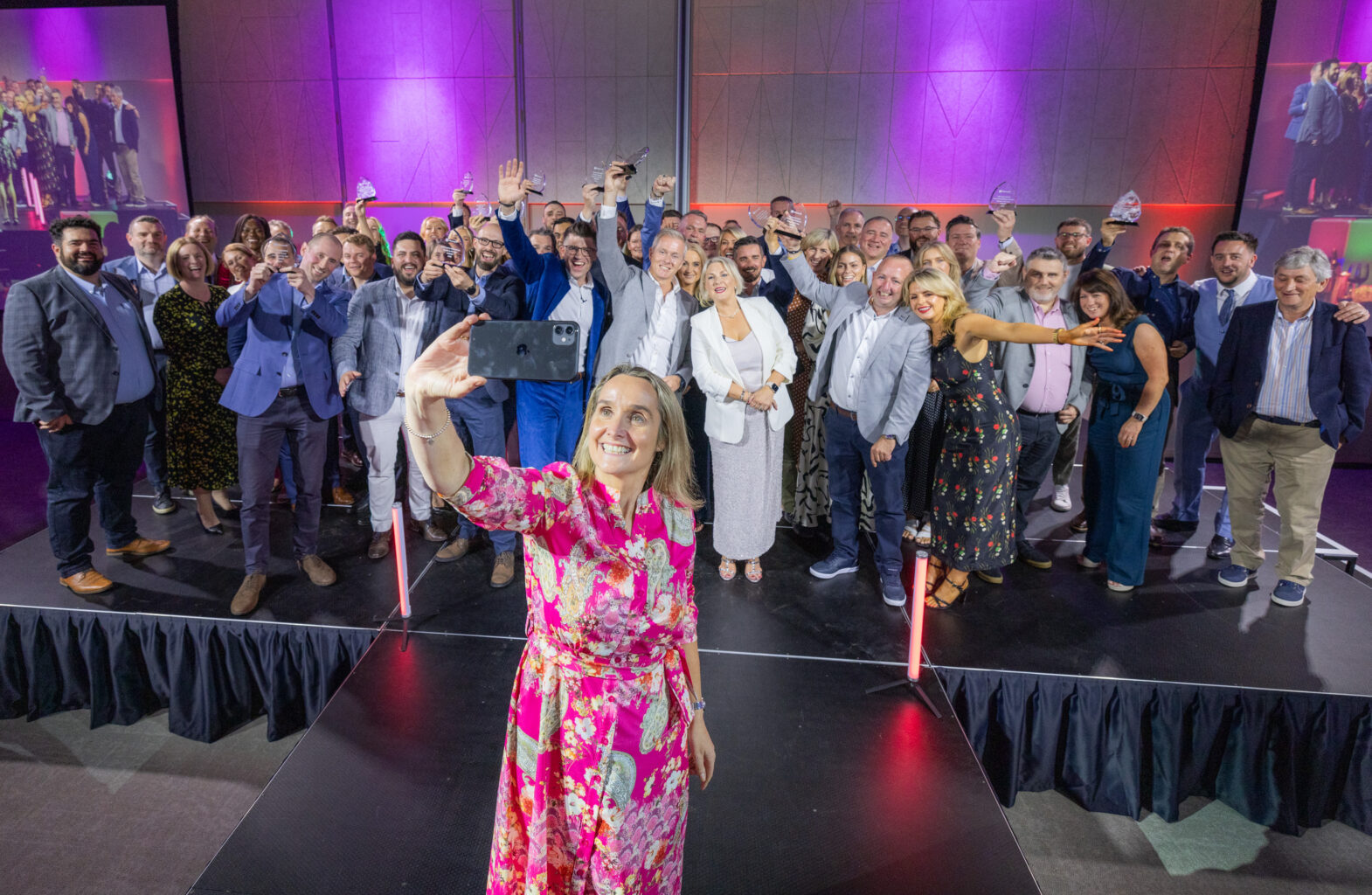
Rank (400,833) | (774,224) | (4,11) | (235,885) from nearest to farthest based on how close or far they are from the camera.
A: 1. (235,885)
2. (400,833)
3. (774,224)
4. (4,11)

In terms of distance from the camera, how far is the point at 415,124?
24.7 ft

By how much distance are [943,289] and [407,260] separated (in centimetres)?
219

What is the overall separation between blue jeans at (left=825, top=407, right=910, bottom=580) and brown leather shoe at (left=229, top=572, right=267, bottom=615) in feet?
7.85

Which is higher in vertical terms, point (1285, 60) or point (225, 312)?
point (1285, 60)

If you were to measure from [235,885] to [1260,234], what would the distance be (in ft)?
25.9

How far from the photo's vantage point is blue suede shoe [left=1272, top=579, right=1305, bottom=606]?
324cm

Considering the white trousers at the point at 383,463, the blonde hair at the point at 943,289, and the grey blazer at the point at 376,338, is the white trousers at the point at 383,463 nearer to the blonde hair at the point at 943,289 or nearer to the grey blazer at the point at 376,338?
the grey blazer at the point at 376,338

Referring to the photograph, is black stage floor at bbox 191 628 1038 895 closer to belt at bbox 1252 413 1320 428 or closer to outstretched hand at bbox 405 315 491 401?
outstretched hand at bbox 405 315 491 401

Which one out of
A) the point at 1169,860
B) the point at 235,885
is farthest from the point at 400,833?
the point at 1169,860

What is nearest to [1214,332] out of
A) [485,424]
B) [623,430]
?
[485,424]

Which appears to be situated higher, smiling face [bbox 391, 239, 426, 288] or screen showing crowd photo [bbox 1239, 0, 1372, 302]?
screen showing crowd photo [bbox 1239, 0, 1372, 302]

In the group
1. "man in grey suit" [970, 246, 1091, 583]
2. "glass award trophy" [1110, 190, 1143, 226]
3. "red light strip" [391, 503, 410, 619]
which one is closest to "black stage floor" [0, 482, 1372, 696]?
"red light strip" [391, 503, 410, 619]

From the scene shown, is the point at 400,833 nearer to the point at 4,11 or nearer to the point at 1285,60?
the point at 1285,60

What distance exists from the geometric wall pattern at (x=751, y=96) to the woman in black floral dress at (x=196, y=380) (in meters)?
4.47
